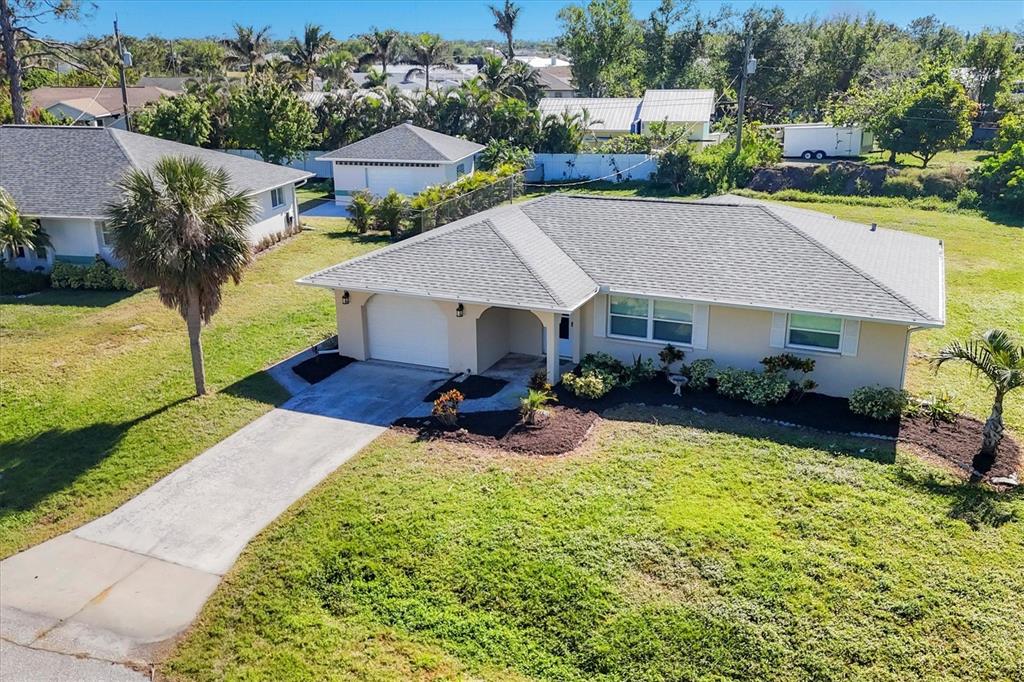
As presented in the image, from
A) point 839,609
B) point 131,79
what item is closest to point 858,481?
point 839,609

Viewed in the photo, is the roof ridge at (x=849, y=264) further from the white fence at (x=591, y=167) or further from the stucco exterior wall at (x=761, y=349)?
the white fence at (x=591, y=167)

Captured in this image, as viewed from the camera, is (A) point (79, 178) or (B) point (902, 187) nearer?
(A) point (79, 178)

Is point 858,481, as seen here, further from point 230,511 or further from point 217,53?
point 217,53

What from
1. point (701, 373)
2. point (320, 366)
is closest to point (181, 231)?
point (320, 366)

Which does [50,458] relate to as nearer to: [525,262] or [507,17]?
[525,262]

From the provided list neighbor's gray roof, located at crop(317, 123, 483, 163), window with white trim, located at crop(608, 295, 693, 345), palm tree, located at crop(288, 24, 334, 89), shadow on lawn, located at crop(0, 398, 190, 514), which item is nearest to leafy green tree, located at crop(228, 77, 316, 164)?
neighbor's gray roof, located at crop(317, 123, 483, 163)

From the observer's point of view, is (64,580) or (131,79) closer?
(64,580)
